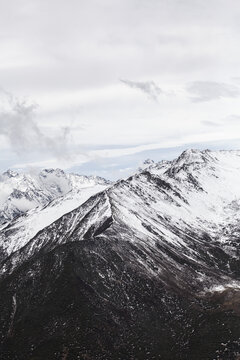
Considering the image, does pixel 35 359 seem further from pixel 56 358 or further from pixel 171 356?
pixel 171 356

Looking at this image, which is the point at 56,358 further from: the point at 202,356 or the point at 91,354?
the point at 202,356

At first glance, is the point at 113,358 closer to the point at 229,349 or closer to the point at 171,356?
the point at 171,356

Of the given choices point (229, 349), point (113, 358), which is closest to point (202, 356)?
point (229, 349)

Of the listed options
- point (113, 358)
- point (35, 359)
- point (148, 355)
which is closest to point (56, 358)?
point (35, 359)

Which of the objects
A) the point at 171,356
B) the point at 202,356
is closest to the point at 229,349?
the point at 202,356

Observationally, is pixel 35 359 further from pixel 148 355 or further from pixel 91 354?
pixel 148 355

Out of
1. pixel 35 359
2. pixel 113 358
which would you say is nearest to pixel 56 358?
pixel 35 359
